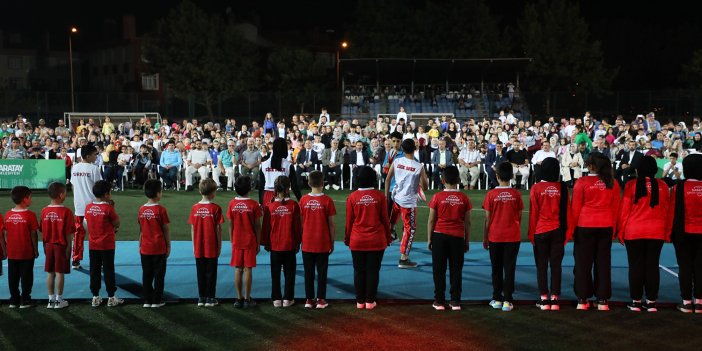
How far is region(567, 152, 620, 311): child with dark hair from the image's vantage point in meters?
7.11

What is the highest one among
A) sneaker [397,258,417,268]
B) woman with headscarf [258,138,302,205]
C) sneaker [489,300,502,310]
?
woman with headscarf [258,138,302,205]

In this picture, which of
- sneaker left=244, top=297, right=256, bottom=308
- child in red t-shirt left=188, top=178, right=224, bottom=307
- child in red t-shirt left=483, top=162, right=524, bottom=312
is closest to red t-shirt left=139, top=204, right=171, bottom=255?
child in red t-shirt left=188, top=178, right=224, bottom=307

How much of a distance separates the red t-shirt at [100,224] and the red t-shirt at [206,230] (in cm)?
101

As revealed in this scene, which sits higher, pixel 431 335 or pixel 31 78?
pixel 31 78

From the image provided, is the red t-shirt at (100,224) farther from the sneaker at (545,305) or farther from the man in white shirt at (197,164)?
the man in white shirt at (197,164)

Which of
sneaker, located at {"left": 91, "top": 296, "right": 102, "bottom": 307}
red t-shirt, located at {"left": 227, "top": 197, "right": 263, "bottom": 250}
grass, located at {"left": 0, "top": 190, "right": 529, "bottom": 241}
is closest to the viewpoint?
red t-shirt, located at {"left": 227, "top": 197, "right": 263, "bottom": 250}

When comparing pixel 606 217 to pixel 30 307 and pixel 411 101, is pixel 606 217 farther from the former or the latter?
pixel 411 101

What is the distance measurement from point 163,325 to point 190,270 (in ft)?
8.13

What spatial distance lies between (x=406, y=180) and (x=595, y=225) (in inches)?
108

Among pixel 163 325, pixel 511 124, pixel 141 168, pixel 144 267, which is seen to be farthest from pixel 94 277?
pixel 511 124

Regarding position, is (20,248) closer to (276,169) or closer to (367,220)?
(276,169)

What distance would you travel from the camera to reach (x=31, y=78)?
7588cm

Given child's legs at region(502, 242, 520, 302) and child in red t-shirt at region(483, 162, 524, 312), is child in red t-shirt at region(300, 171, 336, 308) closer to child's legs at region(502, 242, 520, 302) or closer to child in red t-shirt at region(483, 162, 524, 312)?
child in red t-shirt at region(483, 162, 524, 312)

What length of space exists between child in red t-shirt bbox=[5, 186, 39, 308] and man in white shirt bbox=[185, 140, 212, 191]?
41.3 feet
